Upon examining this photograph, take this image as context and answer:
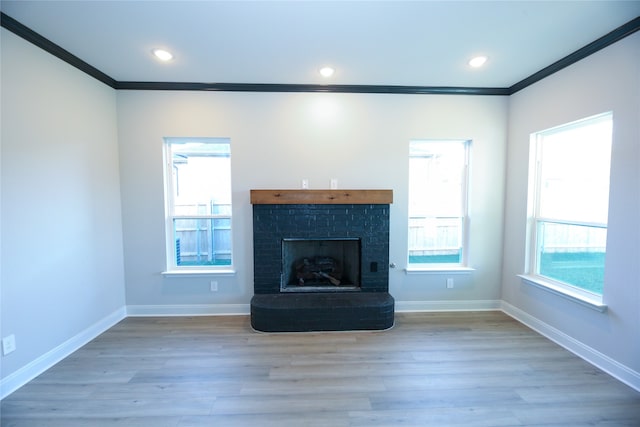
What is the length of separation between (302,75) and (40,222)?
2466 mm

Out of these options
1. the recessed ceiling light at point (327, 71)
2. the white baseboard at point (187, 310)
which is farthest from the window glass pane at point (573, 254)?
the white baseboard at point (187, 310)

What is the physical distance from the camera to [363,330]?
249 cm

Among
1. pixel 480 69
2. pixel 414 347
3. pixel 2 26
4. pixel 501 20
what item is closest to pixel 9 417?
pixel 2 26

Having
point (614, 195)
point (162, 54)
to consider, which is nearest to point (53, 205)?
point (162, 54)

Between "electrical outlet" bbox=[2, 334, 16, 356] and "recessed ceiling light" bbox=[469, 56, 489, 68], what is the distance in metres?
4.08

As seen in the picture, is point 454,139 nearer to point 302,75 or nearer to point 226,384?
point 302,75

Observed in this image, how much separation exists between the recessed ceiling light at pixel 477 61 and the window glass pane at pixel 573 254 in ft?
5.46

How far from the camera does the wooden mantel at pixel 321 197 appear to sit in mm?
2656

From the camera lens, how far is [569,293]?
85.6 inches

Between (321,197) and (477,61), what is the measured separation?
1856mm

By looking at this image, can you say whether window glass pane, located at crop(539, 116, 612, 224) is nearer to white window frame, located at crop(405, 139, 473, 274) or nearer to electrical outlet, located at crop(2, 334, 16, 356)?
white window frame, located at crop(405, 139, 473, 274)

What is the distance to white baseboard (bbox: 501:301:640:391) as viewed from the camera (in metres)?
1.79

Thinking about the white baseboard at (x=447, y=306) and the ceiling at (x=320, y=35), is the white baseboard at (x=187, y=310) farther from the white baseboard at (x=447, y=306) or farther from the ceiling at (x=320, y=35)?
the ceiling at (x=320, y=35)

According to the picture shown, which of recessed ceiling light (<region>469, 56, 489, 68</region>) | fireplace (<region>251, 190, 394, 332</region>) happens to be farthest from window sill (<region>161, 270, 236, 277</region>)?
recessed ceiling light (<region>469, 56, 489, 68</region>)
